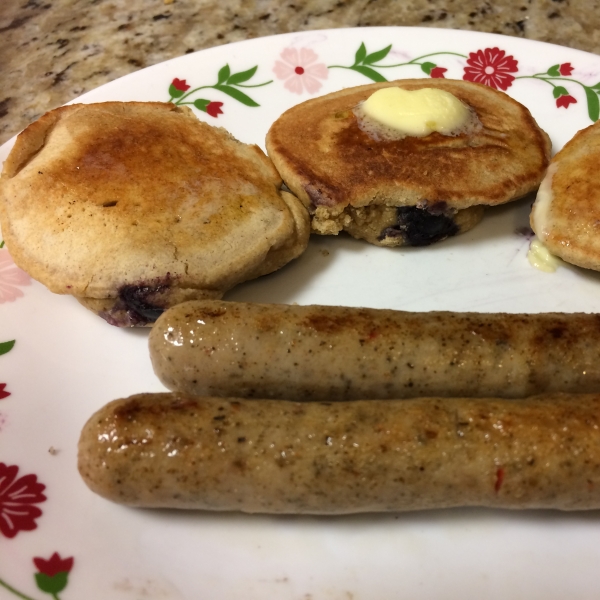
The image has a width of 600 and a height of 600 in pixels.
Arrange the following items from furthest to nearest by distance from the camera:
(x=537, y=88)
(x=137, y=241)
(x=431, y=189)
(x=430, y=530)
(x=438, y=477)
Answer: (x=537, y=88) < (x=431, y=189) < (x=137, y=241) < (x=430, y=530) < (x=438, y=477)

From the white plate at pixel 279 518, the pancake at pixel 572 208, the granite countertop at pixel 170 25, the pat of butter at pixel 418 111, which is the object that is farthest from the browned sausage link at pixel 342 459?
the granite countertop at pixel 170 25

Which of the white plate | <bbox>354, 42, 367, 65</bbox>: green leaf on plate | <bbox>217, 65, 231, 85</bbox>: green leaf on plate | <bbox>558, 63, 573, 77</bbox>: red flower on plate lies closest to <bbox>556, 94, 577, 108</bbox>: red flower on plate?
the white plate

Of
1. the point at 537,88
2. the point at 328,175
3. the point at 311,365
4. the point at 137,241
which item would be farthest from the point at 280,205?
the point at 537,88

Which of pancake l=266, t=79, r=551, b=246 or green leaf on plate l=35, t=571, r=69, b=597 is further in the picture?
pancake l=266, t=79, r=551, b=246

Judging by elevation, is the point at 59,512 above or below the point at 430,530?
above

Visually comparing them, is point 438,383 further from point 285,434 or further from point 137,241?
point 137,241

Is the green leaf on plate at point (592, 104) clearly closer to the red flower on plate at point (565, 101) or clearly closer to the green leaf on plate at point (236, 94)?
the red flower on plate at point (565, 101)

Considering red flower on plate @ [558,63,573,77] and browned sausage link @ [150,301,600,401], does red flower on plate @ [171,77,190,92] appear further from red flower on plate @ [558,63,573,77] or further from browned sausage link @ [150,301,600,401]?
red flower on plate @ [558,63,573,77]
